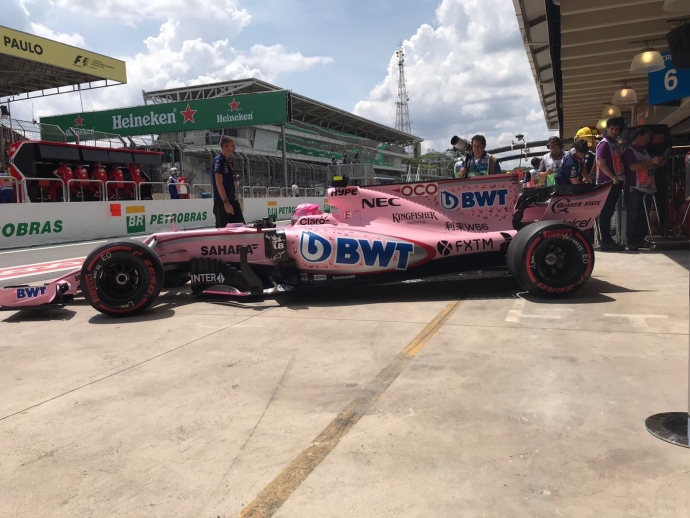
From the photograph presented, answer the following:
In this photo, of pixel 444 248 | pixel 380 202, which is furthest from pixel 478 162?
pixel 444 248

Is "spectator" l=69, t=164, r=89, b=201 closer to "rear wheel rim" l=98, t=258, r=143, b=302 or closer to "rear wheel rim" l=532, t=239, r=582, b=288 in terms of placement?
"rear wheel rim" l=98, t=258, r=143, b=302

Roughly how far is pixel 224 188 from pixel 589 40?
6558 mm

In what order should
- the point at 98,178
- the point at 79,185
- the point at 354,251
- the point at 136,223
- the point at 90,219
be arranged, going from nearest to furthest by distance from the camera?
1. the point at 354,251
2. the point at 90,219
3. the point at 136,223
4. the point at 79,185
5. the point at 98,178

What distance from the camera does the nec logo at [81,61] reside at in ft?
89.4

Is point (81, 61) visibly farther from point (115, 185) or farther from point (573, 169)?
point (573, 169)

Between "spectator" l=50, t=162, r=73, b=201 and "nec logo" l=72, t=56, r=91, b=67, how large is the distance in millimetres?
12711

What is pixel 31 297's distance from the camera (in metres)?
5.19

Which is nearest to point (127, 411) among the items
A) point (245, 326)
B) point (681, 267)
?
point (245, 326)

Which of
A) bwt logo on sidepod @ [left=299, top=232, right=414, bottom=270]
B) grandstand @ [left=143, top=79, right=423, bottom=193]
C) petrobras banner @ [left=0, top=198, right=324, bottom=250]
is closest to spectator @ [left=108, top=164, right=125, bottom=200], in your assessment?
petrobras banner @ [left=0, top=198, right=324, bottom=250]

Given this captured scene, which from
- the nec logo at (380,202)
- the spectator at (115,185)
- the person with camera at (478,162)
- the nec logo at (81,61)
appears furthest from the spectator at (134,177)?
the nec logo at (380,202)

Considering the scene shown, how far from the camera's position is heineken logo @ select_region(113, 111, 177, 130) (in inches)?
1218

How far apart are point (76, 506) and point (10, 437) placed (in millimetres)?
870

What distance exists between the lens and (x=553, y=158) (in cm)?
927

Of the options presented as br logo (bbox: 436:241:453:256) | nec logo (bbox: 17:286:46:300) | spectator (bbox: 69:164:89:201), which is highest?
spectator (bbox: 69:164:89:201)
